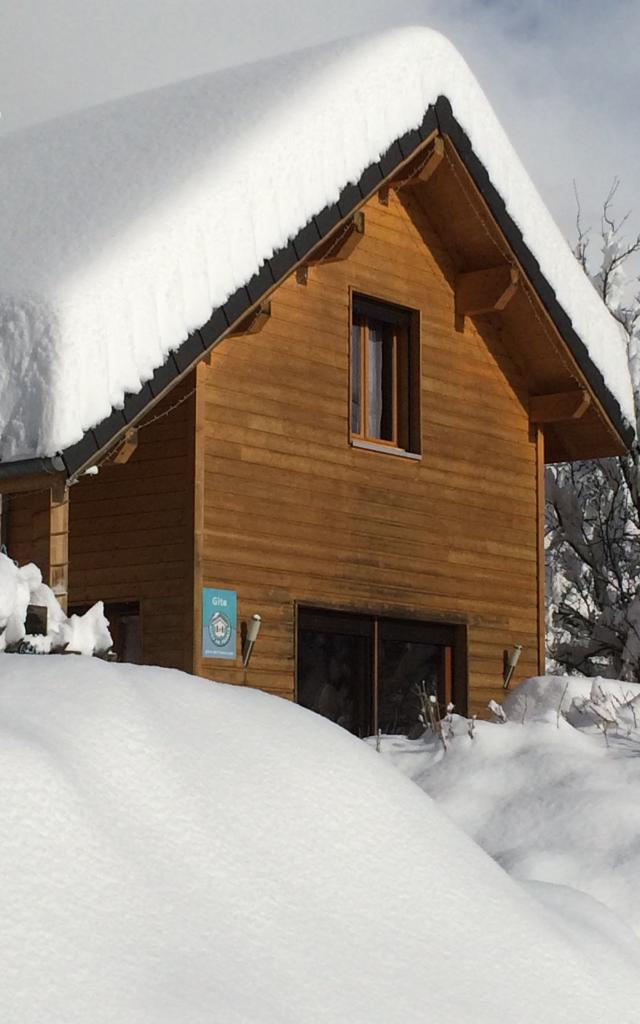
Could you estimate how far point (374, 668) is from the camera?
13.7 metres

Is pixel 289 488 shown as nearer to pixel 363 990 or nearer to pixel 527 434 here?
pixel 527 434

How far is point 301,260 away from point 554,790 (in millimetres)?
4683

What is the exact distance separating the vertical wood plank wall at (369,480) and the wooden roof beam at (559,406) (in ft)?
0.39

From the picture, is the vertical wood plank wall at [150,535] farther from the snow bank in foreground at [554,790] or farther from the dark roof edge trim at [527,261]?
the dark roof edge trim at [527,261]

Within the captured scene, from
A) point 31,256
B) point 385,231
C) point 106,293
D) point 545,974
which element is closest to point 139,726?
point 545,974

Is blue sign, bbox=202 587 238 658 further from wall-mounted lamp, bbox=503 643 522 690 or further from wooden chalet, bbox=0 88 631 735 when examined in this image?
wall-mounted lamp, bbox=503 643 522 690

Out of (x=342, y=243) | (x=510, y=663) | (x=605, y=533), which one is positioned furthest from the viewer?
(x=605, y=533)

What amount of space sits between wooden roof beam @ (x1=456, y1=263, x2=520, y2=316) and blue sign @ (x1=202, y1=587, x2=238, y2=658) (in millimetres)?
4078

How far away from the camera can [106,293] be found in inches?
385

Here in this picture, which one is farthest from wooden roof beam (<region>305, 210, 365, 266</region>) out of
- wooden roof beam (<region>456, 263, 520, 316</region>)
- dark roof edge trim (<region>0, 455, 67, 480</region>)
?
dark roof edge trim (<region>0, 455, 67, 480</region>)

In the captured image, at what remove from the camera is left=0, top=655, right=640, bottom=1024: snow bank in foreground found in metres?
3.72

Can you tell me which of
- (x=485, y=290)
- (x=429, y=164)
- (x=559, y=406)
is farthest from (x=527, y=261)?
(x=559, y=406)

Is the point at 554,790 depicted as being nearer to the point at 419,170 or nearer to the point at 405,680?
the point at 405,680

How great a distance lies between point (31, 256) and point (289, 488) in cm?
328
